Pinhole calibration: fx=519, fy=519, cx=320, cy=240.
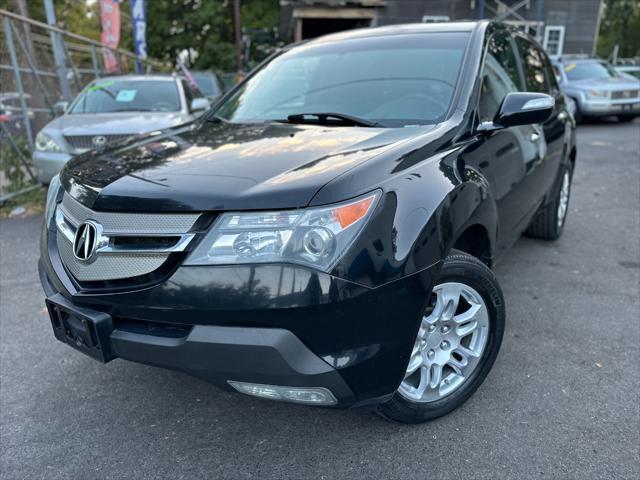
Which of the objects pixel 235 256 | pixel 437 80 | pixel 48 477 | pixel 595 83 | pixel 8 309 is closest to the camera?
pixel 235 256

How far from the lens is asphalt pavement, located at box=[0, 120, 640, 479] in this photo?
209 cm

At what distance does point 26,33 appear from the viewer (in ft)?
24.8

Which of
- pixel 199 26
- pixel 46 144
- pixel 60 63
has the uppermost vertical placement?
pixel 199 26

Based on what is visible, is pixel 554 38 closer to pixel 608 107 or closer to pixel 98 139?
pixel 608 107

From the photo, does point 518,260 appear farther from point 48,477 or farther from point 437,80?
point 48,477

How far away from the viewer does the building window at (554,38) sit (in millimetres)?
22047

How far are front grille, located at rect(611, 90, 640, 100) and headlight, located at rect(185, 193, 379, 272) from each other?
44.7 feet

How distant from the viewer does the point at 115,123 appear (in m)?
6.14

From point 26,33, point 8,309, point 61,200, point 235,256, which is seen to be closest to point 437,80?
point 235,256

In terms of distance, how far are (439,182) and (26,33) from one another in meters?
7.78

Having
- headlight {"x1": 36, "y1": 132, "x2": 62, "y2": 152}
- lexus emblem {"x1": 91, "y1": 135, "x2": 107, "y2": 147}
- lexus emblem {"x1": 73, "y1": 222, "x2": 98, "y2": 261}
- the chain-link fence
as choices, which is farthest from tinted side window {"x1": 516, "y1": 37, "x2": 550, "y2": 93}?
the chain-link fence

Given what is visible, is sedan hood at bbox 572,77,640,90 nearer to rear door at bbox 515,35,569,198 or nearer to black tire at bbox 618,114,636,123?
black tire at bbox 618,114,636,123

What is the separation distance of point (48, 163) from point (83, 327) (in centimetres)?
472

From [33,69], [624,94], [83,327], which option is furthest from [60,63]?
[624,94]
